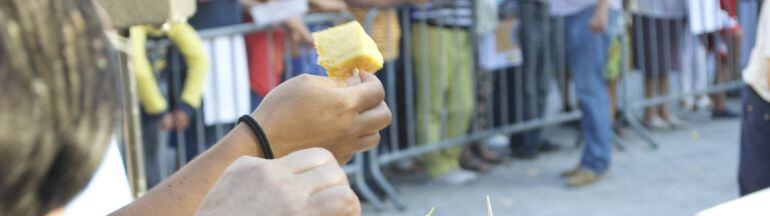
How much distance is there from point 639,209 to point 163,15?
153 inches

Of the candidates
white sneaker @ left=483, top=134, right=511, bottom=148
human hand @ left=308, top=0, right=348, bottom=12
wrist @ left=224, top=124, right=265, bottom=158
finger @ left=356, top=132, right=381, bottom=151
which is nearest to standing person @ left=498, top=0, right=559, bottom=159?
white sneaker @ left=483, top=134, right=511, bottom=148

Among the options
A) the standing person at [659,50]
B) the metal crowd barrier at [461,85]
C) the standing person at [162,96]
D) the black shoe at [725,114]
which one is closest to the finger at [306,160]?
the standing person at [162,96]

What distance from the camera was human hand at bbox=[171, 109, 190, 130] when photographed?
5887 mm

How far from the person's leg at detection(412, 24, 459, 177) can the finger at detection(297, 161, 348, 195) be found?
560 cm

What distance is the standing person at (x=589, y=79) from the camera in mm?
6957

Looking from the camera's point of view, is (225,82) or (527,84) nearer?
(225,82)

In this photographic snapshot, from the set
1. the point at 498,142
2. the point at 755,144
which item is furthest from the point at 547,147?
the point at 755,144

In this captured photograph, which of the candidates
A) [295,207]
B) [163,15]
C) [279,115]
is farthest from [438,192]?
[295,207]

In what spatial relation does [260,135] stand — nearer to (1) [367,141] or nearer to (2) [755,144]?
(1) [367,141]

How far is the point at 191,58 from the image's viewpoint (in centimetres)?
571

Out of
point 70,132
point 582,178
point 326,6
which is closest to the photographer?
point 70,132

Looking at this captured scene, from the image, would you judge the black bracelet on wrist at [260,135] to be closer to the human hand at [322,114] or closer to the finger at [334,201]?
the human hand at [322,114]

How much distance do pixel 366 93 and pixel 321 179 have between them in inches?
25.1

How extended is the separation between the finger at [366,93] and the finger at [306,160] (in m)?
0.57
